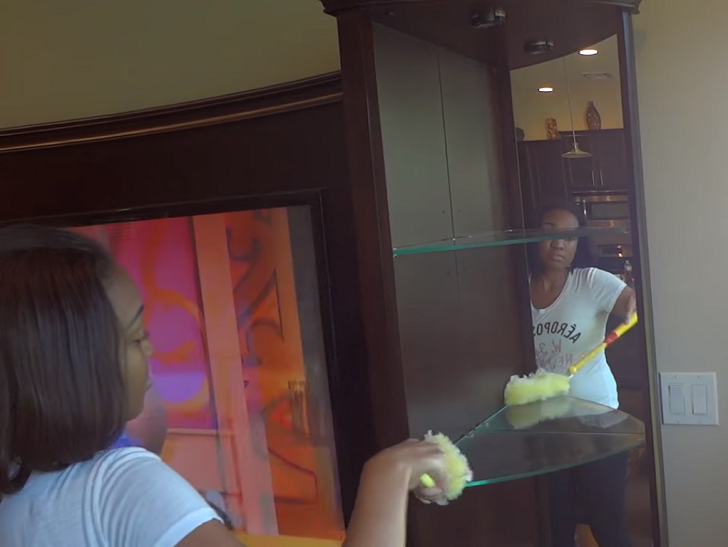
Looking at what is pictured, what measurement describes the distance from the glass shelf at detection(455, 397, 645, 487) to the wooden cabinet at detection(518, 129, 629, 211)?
348 millimetres

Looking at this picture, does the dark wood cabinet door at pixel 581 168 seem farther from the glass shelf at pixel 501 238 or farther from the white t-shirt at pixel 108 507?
the white t-shirt at pixel 108 507

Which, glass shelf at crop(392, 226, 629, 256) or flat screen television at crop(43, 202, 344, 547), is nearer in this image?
glass shelf at crop(392, 226, 629, 256)

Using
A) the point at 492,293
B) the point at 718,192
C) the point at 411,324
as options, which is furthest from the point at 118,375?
the point at 718,192

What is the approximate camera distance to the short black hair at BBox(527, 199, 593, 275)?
49.1 inches

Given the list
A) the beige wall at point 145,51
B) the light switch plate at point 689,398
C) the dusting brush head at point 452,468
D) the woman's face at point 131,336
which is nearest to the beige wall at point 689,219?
the light switch plate at point 689,398

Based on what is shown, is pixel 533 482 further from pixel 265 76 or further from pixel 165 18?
pixel 165 18

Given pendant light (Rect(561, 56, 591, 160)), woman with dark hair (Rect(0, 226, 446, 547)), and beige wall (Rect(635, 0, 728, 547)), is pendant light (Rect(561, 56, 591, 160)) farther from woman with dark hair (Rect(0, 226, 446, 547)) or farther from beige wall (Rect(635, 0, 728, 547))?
woman with dark hair (Rect(0, 226, 446, 547))

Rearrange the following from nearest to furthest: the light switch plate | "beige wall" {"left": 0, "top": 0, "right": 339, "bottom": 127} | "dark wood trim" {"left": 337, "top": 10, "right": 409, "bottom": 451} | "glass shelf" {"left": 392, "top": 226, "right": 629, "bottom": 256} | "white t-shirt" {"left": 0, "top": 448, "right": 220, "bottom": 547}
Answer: "white t-shirt" {"left": 0, "top": 448, "right": 220, "bottom": 547} → "dark wood trim" {"left": 337, "top": 10, "right": 409, "bottom": 451} → "glass shelf" {"left": 392, "top": 226, "right": 629, "bottom": 256} → the light switch plate → "beige wall" {"left": 0, "top": 0, "right": 339, "bottom": 127}

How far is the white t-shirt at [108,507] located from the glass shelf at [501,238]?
487mm

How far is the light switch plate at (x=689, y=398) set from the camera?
1.36 m

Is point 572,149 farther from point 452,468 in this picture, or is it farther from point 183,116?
point 183,116

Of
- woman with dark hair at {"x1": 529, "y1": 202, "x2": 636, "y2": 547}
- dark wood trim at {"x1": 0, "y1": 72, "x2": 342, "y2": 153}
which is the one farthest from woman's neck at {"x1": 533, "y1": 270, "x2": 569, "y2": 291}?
dark wood trim at {"x1": 0, "y1": 72, "x2": 342, "y2": 153}

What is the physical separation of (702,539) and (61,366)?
3.78ft

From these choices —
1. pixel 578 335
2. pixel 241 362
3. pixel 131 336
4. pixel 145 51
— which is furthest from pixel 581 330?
pixel 145 51
